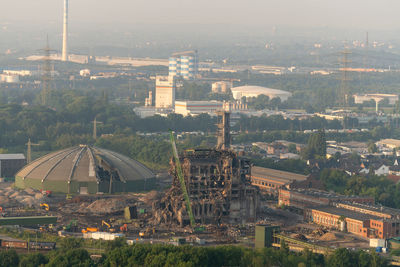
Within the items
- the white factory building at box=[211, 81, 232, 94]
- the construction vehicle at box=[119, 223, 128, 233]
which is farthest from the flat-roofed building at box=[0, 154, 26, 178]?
the white factory building at box=[211, 81, 232, 94]

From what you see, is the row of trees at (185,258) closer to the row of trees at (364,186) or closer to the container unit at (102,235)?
the container unit at (102,235)

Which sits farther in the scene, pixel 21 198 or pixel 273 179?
pixel 273 179

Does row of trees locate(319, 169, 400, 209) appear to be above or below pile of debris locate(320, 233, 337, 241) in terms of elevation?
above

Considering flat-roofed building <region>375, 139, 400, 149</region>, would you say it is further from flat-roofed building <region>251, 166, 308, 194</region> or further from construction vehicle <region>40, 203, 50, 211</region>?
construction vehicle <region>40, 203, 50, 211</region>

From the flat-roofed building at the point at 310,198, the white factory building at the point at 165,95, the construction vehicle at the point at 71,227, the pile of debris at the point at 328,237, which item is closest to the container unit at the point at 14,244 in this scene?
the construction vehicle at the point at 71,227

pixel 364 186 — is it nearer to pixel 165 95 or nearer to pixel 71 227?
pixel 71 227

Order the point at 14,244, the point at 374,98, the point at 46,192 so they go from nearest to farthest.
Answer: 1. the point at 14,244
2. the point at 46,192
3. the point at 374,98

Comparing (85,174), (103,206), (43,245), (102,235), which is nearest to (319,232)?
(102,235)
